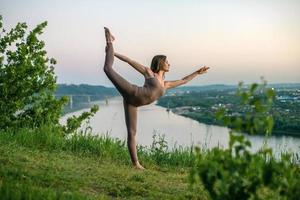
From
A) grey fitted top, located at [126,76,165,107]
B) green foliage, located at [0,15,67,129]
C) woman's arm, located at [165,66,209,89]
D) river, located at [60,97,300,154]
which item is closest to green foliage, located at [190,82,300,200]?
river, located at [60,97,300,154]

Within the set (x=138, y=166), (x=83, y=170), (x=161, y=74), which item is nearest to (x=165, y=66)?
(x=161, y=74)

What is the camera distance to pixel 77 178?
6012mm

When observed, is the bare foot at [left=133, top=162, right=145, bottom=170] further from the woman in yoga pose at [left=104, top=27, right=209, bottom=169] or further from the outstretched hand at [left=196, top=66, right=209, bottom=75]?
the outstretched hand at [left=196, top=66, right=209, bottom=75]

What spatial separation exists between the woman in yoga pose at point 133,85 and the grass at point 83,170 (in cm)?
64

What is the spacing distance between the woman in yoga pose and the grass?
64cm

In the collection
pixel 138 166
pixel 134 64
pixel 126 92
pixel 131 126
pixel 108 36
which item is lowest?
pixel 138 166

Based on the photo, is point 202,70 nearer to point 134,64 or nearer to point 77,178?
point 134,64

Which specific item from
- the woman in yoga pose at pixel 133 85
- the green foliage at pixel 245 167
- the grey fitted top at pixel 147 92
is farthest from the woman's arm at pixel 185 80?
the green foliage at pixel 245 167

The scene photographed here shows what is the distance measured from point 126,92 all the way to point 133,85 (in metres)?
0.14

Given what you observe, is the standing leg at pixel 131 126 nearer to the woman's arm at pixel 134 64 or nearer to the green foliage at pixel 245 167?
the woman's arm at pixel 134 64

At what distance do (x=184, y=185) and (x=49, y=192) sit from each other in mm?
2209

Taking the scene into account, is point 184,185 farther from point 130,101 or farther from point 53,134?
point 53,134

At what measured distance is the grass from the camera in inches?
215

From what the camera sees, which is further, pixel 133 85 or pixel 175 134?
pixel 175 134
